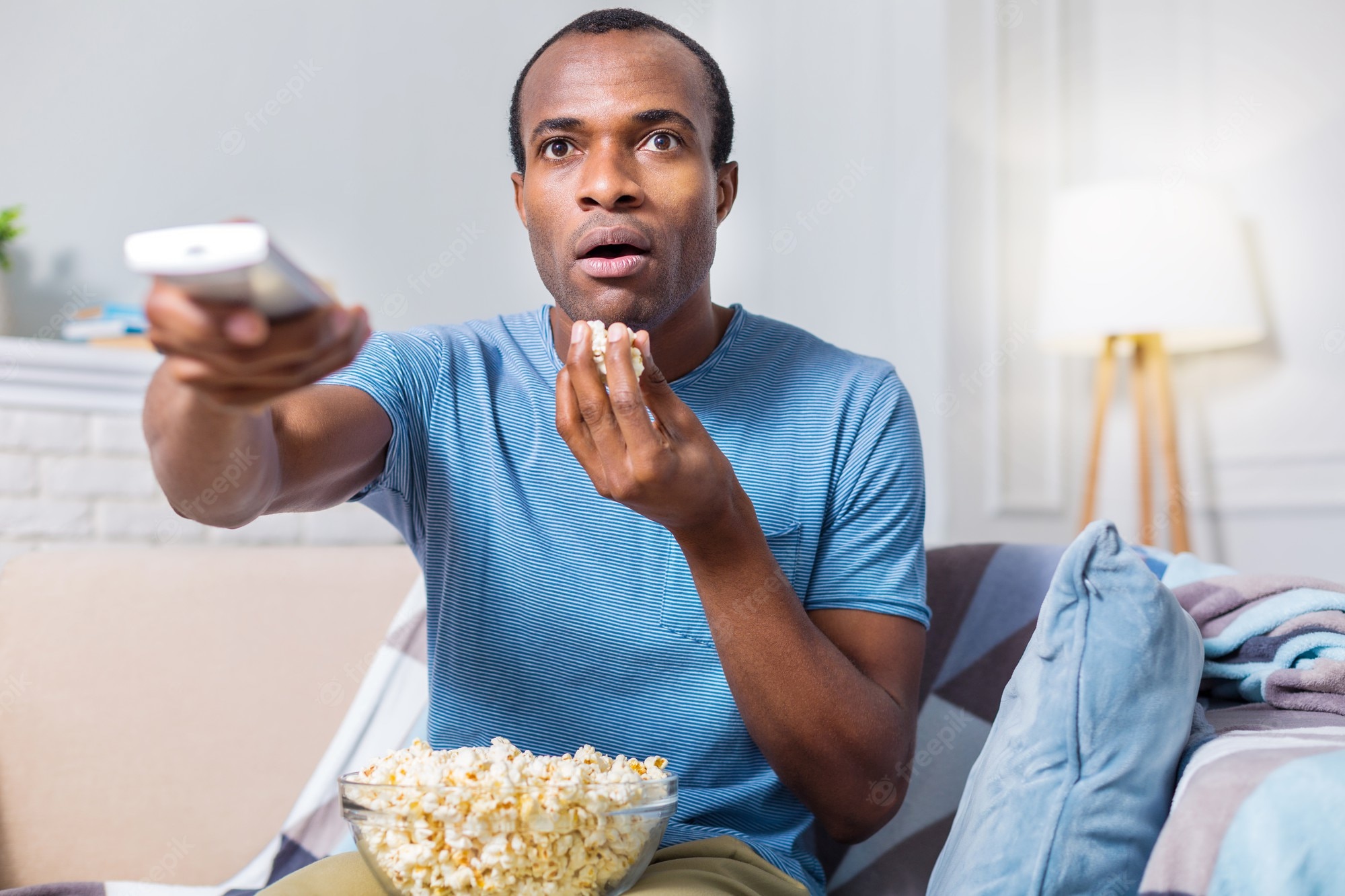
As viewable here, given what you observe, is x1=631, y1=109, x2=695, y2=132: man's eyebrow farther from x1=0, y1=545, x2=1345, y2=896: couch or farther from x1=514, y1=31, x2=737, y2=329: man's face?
x1=0, y1=545, x2=1345, y2=896: couch

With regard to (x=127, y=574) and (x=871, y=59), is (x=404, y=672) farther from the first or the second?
(x=871, y=59)

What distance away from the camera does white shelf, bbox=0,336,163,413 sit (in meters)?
1.74

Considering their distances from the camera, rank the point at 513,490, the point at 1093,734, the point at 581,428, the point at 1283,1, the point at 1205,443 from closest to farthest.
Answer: the point at 1093,734
the point at 581,428
the point at 513,490
the point at 1283,1
the point at 1205,443

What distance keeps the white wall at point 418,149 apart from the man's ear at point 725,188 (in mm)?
1328

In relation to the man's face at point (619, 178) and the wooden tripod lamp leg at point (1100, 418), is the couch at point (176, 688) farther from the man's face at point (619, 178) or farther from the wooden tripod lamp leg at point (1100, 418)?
the wooden tripod lamp leg at point (1100, 418)

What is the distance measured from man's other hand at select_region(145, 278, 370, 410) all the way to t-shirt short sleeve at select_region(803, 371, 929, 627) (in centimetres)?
62

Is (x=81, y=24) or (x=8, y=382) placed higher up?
(x=81, y=24)

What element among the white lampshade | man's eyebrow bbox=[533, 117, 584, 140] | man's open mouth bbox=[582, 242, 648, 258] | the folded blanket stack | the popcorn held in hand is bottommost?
the folded blanket stack

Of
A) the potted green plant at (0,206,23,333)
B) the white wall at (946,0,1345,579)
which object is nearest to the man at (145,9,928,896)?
the potted green plant at (0,206,23,333)

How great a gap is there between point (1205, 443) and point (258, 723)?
1858 mm

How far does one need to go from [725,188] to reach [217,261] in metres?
0.82

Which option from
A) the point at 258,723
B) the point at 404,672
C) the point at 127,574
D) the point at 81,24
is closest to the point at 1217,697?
the point at 404,672

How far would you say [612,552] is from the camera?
105 centimetres

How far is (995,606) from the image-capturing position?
1.25m
